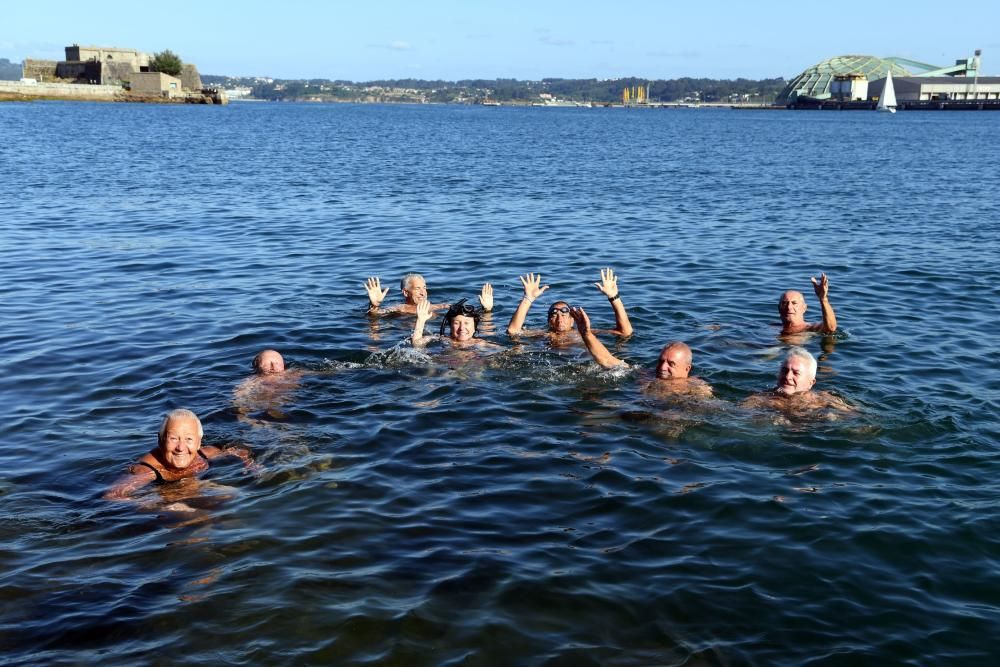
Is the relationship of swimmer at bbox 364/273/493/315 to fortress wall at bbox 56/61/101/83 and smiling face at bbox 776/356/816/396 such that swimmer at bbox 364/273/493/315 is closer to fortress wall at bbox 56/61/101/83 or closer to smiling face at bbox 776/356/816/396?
smiling face at bbox 776/356/816/396

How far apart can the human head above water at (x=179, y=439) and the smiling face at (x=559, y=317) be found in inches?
244

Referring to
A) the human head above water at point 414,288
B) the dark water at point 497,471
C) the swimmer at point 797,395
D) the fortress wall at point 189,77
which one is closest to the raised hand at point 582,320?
the dark water at point 497,471

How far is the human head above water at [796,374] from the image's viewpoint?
10.8 metres

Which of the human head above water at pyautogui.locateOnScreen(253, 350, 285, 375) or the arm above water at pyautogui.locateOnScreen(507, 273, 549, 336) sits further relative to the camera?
the arm above water at pyautogui.locateOnScreen(507, 273, 549, 336)

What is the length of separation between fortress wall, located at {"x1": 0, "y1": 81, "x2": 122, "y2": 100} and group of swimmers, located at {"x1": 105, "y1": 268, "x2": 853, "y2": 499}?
13022 cm

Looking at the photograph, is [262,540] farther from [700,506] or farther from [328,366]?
[328,366]

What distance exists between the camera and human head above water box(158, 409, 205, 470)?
8.90 m

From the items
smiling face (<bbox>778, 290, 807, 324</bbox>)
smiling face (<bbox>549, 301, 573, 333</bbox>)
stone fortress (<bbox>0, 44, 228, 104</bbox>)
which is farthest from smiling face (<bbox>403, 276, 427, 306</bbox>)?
stone fortress (<bbox>0, 44, 228, 104</bbox>)

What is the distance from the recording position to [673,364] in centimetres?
1142

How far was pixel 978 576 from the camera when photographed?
7.54 meters

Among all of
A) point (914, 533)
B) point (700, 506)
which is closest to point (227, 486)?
point (700, 506)

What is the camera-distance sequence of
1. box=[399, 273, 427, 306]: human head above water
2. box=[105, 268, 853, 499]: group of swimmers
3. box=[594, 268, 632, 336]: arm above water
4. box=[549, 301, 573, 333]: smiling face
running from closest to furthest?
box=[105, 268, 853, 499]: group of swimmers < box=[594, 268, 632, 336]: arm above water < box=[549, 301, 573, 333]: smiling face < box=[399, 273, 427, 306]: human head above water

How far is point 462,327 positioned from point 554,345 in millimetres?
1495

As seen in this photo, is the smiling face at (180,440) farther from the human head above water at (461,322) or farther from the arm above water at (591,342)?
the human head above water at (461,322)
